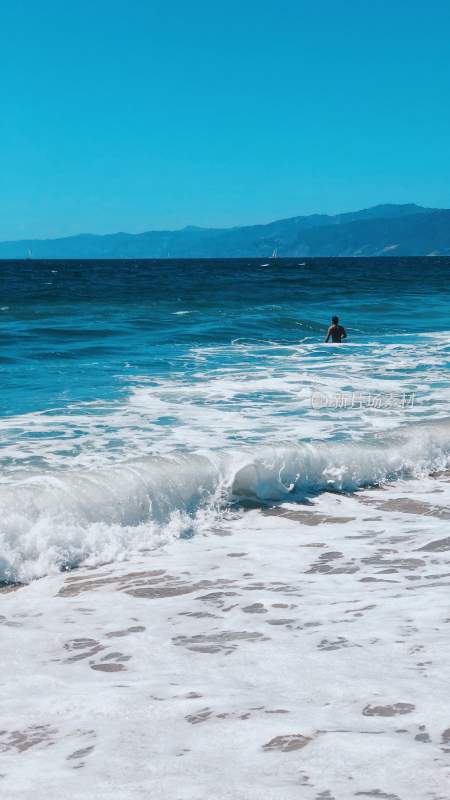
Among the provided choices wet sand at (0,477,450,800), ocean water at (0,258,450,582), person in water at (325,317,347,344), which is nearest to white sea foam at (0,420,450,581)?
ocean water at (0,258,450,582)

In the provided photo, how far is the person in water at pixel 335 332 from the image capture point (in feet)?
69.9

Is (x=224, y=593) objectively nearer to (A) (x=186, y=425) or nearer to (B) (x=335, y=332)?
(A) (x=186, y=425)

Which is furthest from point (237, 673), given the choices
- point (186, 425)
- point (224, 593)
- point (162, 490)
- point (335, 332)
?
point (335, 332)

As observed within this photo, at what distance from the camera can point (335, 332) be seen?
70.5 ft

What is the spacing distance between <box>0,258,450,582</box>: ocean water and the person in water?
42 centimetres

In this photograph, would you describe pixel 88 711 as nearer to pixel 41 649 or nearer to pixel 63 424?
pixel 41 649

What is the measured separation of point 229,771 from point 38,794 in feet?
2.39

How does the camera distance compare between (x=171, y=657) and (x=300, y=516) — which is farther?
(x=300, y=516)

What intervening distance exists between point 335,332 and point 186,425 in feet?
38.3

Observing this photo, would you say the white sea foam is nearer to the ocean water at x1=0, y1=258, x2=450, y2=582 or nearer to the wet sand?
the ocean water at x1=0, y1=258, x2=450, y2=582

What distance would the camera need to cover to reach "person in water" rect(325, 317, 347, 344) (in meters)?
21.3

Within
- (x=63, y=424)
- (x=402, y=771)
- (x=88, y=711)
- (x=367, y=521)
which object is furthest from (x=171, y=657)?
(x=63, y=424)

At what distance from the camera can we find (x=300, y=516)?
719 cm

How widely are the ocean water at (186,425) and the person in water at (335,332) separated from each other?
0.42m
